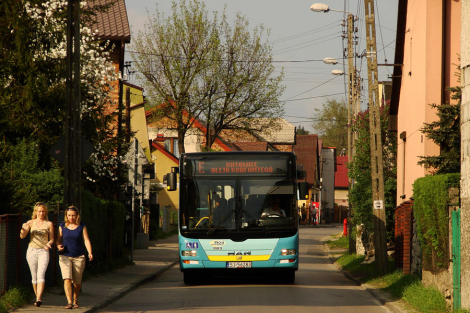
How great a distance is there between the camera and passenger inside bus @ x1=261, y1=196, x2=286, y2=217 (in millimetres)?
16281

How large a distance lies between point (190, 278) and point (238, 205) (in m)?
2.16

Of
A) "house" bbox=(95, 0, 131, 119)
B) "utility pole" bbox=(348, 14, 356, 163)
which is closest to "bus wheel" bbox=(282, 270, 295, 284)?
"utility pole" bbox=(348, 14, 356, 163)

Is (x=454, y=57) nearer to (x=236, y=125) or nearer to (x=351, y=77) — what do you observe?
(x=351, y=77)

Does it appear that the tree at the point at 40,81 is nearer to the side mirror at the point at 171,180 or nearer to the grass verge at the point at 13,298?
the side mirror at the point at 171,180

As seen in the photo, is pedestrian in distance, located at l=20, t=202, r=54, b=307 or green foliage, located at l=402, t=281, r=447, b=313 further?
green foliage, located at l=402, t=281, r=447, b=313

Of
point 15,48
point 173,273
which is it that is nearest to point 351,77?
point 173,273

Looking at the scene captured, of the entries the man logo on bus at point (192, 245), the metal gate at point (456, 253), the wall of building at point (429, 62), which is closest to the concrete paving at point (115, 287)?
the metal gate at point (456, 253)

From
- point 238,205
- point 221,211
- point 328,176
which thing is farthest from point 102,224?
point 328,176

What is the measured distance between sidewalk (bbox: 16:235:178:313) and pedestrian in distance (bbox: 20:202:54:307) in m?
0.50

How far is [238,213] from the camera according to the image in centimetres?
1623

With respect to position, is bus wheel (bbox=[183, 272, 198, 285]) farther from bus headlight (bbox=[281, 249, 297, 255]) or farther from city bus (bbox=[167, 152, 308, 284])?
bus headlight (bbox=[281, 249, 297, 255])

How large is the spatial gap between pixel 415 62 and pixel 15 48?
11.3 m

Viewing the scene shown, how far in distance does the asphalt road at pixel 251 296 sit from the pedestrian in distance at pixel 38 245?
4.32 feet

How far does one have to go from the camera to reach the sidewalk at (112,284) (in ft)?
39.2
